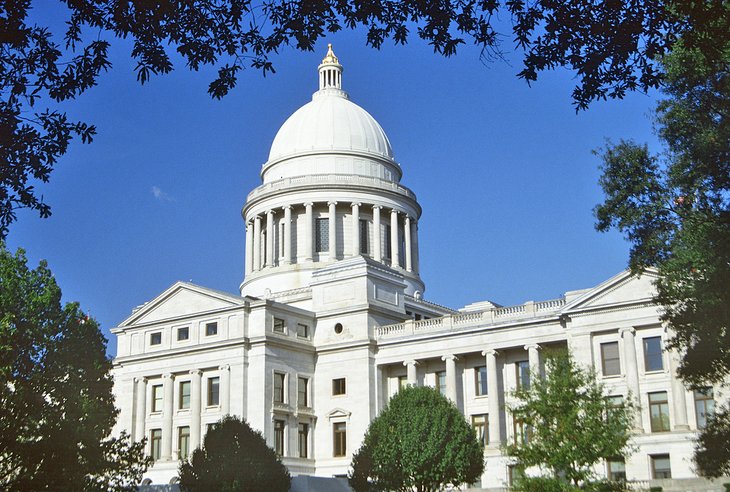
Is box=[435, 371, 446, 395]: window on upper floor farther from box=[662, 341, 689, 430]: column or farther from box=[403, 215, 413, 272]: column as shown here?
box=[403, 215, 413, 272]: column

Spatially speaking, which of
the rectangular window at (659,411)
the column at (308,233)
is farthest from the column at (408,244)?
the rectangular window at (659,411)

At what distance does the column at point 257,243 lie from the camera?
9612cm

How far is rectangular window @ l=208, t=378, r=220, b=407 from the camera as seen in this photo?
77.1 metres

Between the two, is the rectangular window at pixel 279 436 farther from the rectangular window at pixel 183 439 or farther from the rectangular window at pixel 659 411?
the rectangular window at pixel 659 411

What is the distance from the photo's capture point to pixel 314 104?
103875mm

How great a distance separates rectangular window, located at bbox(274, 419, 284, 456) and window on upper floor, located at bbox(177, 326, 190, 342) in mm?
10497

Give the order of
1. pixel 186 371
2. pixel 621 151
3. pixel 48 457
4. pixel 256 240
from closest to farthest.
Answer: pixel 621 151 < pixel 48 457 < pixel 186 371 < pixel 256 240

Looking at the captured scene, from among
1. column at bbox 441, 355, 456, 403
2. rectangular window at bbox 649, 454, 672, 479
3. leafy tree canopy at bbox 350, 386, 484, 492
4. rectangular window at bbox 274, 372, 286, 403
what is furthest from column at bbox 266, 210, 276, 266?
rectangular window at bbox 649, 454, 672, 479

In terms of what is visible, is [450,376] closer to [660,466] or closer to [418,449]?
[660,466]

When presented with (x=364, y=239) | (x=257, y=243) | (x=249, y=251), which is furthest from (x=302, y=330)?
(x=249, y=251)

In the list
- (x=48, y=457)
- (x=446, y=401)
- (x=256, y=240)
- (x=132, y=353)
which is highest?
(x=256, y=240)

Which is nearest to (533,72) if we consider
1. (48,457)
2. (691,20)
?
(691,20)

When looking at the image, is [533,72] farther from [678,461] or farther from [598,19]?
[678,461]

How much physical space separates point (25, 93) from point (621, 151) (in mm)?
23300
